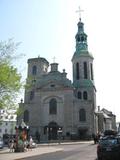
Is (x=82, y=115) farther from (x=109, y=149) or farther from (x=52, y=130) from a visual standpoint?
(x=109, y=149)

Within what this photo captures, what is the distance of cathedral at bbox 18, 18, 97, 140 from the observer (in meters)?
66.9

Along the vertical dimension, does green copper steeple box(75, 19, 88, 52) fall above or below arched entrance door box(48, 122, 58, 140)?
above

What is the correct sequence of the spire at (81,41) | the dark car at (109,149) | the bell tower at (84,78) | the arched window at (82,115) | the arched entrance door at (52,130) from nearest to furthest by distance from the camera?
1. the dark car at (109,149)
2. the arched entrance door at (52,130)
3. the arched window at (82,115)
4. the bell tower at (84,78)
5. the spire at (81,41)

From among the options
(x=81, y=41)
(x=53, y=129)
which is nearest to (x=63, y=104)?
(x=53, y=129)

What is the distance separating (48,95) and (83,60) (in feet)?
45.3

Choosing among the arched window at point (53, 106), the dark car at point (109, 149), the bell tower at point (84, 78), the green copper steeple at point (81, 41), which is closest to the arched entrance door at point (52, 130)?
the arched window at point (53, 106)

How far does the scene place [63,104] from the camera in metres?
68.5

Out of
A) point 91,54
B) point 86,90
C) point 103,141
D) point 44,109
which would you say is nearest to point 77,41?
point 91,54

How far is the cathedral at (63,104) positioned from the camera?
66.9 m

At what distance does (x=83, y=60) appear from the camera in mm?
75812

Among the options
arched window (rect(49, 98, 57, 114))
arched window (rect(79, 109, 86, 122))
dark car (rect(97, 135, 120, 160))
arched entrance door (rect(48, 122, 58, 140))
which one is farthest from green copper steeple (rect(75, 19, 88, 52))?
dark car (rect(97, 135, 120, 160))

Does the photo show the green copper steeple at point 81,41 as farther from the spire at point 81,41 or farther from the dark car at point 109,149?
the dark car at point 109,149

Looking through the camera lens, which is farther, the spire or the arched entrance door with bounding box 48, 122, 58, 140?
the spire

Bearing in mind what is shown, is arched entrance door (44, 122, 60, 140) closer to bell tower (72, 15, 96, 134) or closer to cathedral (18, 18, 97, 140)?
cathedral (18, 18, 97, 140)
